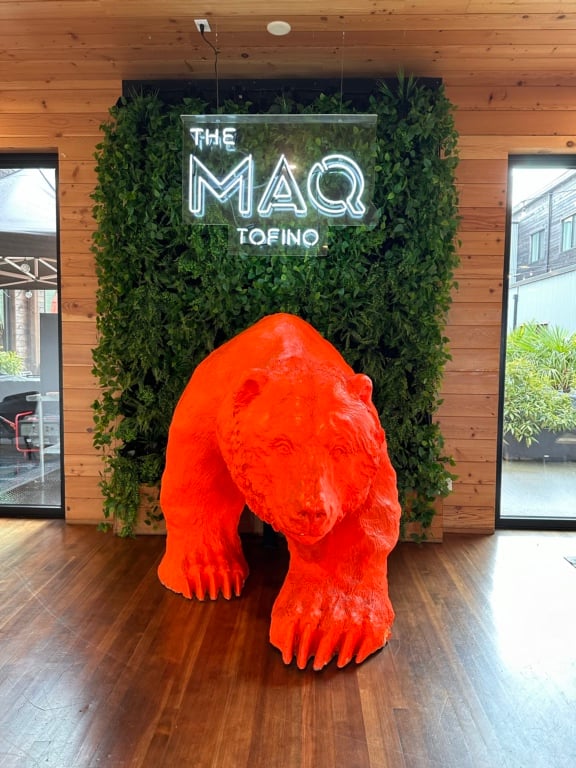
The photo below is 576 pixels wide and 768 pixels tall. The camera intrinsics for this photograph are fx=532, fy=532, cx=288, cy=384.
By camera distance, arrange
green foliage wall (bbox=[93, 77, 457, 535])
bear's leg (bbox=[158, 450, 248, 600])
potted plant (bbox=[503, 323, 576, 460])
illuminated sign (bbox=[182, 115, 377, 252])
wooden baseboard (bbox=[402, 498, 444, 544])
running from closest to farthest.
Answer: bear's leg (bbox=[158, 450, 248, 600]) → illuminated sign (bbox=[182, 115, 377, 252]) → green foliage wall (bbox=[93, 77, 457, 535]) → wooden baseboard (bbox=[402, 498, 444, 544]) → potted plant (bbox=[503, 323, 576, 460])

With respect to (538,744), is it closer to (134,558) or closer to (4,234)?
(134,558)

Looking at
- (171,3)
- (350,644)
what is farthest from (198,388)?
(171,3)

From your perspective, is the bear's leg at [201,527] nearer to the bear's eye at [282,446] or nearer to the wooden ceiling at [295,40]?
the bear's eye at [282,446]

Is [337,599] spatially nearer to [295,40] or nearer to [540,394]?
[540,394]

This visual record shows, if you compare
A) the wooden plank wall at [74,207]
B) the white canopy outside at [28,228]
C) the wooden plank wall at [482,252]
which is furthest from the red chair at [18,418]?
the wooden plank wall at [482,252]

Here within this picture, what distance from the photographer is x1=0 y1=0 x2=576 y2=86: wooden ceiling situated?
95.7 inches

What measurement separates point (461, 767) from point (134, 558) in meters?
1.89

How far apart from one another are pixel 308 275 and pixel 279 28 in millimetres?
1174

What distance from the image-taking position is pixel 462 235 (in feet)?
10.3

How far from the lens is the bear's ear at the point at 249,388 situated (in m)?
1.75

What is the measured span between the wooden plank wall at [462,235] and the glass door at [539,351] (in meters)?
0.17

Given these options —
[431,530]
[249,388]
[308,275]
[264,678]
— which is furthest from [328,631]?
[308,275]

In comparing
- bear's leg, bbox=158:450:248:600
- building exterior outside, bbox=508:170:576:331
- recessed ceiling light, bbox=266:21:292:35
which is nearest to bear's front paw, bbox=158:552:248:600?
bear's leg, bbox=158:450:248:600

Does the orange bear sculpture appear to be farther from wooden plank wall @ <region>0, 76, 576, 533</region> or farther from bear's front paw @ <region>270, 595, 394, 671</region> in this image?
wooden plank wall @ <region>0, 76, 576, 533</region>
